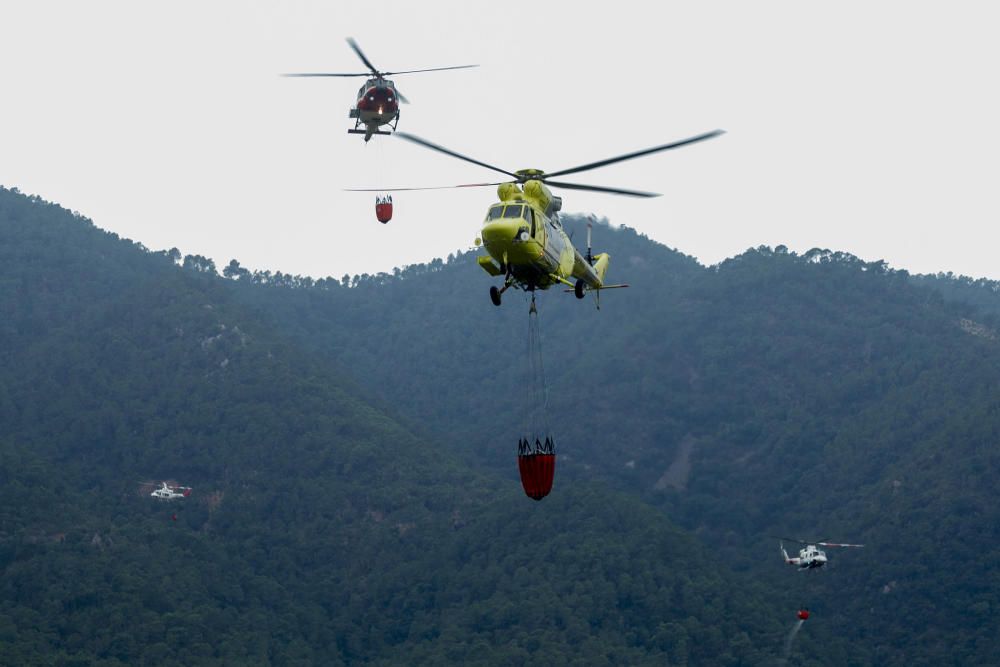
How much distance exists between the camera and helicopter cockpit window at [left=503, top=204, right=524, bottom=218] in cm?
4150

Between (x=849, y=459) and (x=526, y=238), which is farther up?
(x=526, y=238)

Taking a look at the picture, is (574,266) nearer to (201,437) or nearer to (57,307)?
(201,437)

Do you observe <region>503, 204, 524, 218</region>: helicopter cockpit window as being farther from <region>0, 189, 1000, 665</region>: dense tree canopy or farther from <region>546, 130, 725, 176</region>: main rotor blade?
<region>0, 189, 1000, 665</region>: dense tree canopy

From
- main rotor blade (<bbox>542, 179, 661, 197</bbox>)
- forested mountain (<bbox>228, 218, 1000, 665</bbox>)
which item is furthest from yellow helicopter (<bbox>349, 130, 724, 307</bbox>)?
forested mountain (<bbox>228, 218, 1000, 665</bbox>)

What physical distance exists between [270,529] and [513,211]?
10413cm

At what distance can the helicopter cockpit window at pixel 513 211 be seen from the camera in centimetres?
4150

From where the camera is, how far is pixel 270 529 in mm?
140500

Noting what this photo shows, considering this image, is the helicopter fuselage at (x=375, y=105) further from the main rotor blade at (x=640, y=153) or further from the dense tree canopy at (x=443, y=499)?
the dense tree canopy at (x=443, y=499)

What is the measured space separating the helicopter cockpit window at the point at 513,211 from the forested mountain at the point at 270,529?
223ft

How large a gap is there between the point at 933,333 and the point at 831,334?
13985 millimetres

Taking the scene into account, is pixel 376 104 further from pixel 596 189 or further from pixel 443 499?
pixel 443 499

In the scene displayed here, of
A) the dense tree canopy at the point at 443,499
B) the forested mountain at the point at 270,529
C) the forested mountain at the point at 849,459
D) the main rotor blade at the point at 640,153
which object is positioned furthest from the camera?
the forested mountain at the point at 849,459

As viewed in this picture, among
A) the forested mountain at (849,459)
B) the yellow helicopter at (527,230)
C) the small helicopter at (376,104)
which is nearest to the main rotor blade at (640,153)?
the yellow helicopter at (527,230)

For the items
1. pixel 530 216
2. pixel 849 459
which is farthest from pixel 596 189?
pixel 849 459
